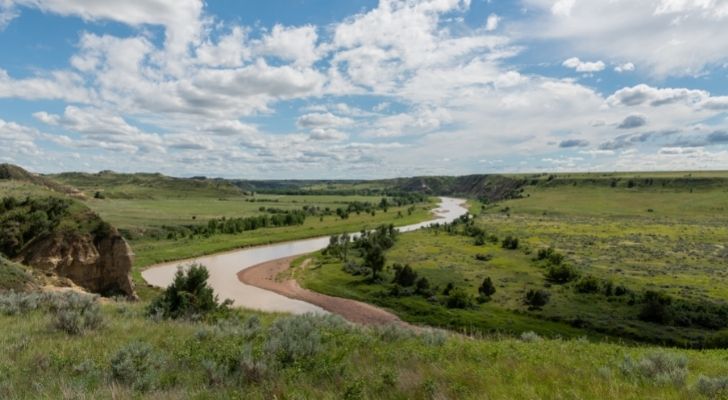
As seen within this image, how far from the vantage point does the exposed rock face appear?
102 feet

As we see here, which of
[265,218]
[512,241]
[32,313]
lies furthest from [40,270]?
[265,218]

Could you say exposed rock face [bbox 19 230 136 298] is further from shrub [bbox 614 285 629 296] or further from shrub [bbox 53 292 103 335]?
shrub [bbox 614 285 629 296]

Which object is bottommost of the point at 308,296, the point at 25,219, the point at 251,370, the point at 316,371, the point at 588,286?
the point at 308,296

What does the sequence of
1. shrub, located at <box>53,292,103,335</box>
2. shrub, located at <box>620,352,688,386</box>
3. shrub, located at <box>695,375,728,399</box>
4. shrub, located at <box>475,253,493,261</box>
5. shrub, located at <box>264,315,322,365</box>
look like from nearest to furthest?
shrub, located at <box>695,375,728,399</box> < shrub, located at <box>620,352,688,386</box> < shrub, located at <box>264,315,322,365</box> < shrub, located at <box>53,292,103,335</box> < shrub, located at <box>475,253,493,261</box>

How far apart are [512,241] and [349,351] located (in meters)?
66.9

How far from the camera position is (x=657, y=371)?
22.7 ft

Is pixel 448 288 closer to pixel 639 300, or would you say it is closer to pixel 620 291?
pixel 620 291

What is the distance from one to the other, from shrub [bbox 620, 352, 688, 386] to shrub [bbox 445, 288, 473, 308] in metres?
32.9

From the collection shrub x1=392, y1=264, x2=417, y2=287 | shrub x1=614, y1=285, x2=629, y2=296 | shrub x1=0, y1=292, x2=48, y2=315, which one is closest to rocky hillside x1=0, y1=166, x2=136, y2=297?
shrub x1=0, y1=292, x2=48, y2=315

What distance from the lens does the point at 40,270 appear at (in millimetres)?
29703

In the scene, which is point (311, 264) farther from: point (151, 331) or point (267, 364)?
point (267, 364)

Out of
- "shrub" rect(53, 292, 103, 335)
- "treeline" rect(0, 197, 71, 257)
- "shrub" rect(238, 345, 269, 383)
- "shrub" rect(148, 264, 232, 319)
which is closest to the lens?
"shrub" rect(238, 345, 269, 383)

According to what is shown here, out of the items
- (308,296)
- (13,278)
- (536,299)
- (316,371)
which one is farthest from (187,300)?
(536,299)

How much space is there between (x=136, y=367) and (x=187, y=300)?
38.0 ft
